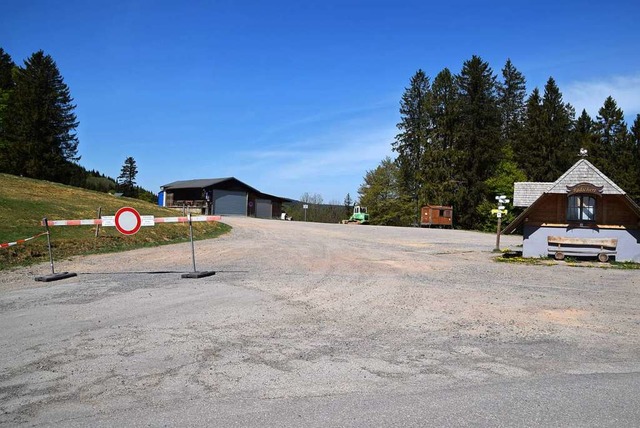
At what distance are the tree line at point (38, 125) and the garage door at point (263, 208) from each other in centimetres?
2321

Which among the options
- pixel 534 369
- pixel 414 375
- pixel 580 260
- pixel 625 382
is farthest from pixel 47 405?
pixel 580 260

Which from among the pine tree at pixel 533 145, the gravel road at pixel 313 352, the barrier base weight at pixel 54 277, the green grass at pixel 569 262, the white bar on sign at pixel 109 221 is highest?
the pine tree at pixel 533 145

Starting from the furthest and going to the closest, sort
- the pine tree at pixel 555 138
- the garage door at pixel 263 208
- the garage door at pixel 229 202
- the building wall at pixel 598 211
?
the garage door at pixel 263 208 < the garage door at pixel 229 202 < the pine tree at pixel 555 138 < the building wall at pixel 598 211

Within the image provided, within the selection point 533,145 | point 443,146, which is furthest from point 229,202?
point 533,145

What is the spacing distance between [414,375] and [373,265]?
393 inches

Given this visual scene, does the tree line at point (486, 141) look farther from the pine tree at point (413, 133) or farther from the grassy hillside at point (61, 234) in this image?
the grassy hillside at point (61, 234)

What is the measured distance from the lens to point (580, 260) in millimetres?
19094

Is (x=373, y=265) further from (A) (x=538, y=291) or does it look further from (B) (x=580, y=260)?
(B) (x=580, y=260)

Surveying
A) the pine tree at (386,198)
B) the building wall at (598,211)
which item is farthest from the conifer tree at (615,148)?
the building wall at (598,211)

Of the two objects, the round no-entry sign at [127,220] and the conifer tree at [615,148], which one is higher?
the conifer tree at [615,148]

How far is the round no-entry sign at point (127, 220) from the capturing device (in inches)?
474

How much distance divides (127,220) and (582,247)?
1750 centimetres

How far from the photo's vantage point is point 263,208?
64188 millimetres

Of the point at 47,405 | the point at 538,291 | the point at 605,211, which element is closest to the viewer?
the point at 47,405
